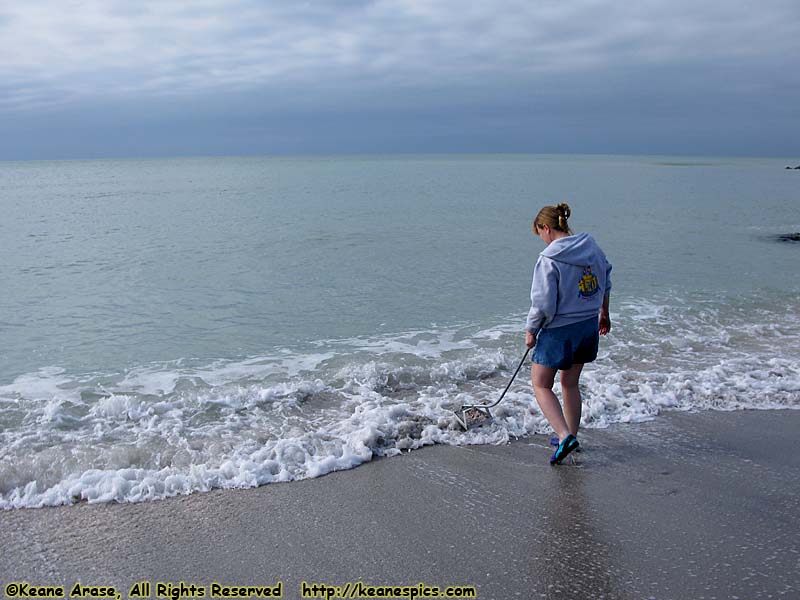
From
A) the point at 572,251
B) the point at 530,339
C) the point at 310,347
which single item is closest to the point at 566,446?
the point at 530,339

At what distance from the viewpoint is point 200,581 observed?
3652 millimetres

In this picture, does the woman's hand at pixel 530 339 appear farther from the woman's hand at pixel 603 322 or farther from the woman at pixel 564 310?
the woman's hand at pixel 603 322

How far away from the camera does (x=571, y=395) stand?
5137 mm

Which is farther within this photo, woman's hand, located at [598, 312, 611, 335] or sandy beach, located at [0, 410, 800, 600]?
woman's hand, located at [598, 312, 611, 335]

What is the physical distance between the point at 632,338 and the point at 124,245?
15711mm

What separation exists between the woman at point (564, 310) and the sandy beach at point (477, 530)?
58 cm

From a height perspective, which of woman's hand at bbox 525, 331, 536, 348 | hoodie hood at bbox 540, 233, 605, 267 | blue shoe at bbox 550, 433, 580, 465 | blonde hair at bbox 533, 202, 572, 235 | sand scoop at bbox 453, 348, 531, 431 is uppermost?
blonde hair at bbox 533, 202, 572, 235

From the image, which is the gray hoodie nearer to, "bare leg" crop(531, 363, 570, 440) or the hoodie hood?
the hoodie hood

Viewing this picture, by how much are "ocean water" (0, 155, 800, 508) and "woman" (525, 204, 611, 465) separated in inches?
33.0

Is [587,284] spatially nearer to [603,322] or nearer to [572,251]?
[572,251]

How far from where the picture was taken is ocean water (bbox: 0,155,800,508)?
5578 mm

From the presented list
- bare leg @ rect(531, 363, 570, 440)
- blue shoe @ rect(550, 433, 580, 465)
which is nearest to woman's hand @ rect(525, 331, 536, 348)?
bare leg @ rect(531, 363, 570, 440)

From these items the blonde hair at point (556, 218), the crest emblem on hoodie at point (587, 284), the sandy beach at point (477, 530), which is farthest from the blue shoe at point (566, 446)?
the blonde hair at point (556, 218)

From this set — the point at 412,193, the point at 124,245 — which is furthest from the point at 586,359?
the point at 412,193
